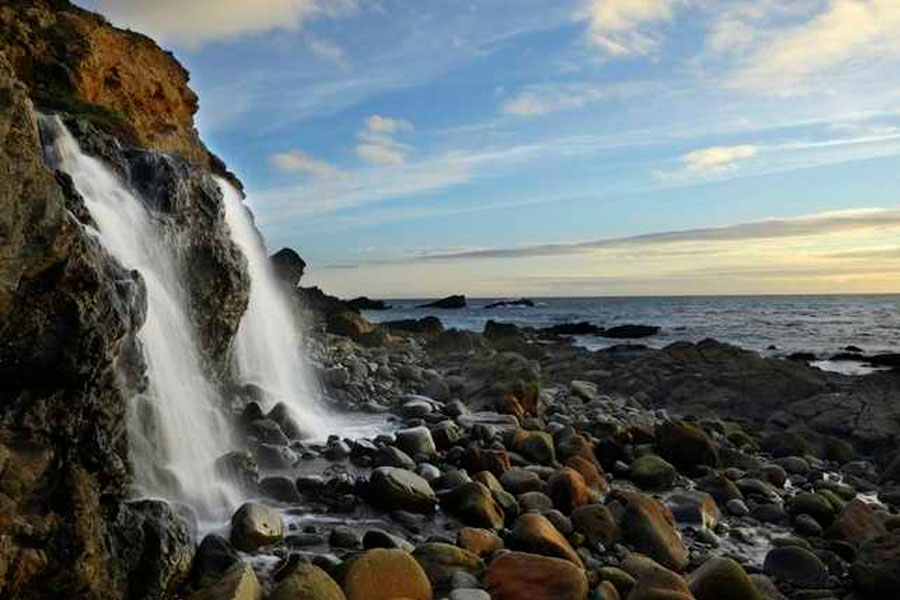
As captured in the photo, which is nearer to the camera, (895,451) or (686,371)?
(895,451)

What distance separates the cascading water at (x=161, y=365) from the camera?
8.03 meters

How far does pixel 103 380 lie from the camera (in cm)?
561

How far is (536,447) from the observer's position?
11.0m

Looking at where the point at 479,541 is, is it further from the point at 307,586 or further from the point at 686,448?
the point at 686,448

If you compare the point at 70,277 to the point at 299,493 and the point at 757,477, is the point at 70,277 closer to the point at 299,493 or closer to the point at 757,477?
the point at 299,493

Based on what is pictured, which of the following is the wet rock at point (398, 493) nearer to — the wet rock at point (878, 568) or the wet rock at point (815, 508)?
the wet rock at point (878, 568)

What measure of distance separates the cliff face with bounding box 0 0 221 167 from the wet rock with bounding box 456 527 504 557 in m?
11.2

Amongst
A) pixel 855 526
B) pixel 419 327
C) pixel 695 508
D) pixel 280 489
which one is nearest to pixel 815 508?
pixel 855 526

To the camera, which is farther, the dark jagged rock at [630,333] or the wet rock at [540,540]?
the dark jagged rock at [630,333]

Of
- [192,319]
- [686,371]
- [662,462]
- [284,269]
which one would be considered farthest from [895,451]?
[284,269]

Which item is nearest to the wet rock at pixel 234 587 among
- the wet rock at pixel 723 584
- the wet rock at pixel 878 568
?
the wet rock at pixel 723 584

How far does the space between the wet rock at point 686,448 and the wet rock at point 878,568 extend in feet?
13.4

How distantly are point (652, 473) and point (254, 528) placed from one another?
6.41 metres

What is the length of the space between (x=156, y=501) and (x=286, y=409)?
5.88 m
